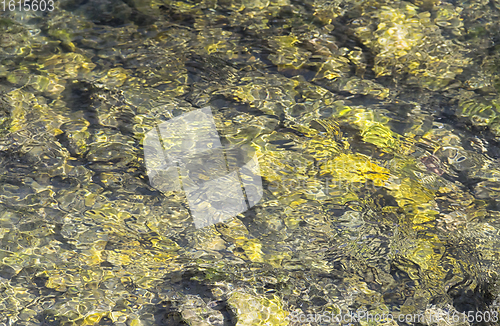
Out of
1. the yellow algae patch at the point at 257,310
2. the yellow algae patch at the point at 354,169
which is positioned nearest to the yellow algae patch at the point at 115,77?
the yellow algae patch at the point at 354,169

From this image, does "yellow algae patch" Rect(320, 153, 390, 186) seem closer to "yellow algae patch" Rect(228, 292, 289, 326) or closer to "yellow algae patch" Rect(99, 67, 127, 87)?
"yellow algae patch" Rect(228, 292, 289, 326)

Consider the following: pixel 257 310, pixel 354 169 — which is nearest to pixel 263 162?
pixel 354 169

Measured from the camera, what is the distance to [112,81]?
2.70 metres

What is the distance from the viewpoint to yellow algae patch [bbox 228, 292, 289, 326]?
200 cm

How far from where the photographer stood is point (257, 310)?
6.68ft

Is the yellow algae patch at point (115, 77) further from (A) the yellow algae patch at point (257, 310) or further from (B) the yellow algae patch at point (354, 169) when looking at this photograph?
(A) the yellow algae patch at point (257, 310)

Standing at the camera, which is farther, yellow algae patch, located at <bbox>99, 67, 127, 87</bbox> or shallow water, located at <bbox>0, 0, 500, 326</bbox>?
yellow algae patch, located at <bbox>99, 67, 127, 87</bbox>

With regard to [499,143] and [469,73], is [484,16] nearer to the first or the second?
[469,73]

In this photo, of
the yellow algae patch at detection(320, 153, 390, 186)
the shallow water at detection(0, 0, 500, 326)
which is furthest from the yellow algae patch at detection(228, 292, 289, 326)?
the yellow algae patch at detection(320, 153, 390, 186)

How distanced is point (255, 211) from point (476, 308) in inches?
49.2

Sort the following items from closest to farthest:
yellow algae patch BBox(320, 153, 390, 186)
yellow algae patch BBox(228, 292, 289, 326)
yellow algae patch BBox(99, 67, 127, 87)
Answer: yellow algae patch BBox(228, 292, 289, 326)
yellow algae patch BBox(320, 153, 390, 186)
yellow algae patch BBox(99, 67, 127, 87)

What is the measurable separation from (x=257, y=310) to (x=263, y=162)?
0.88 metres

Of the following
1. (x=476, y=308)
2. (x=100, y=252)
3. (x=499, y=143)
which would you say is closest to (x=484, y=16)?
(x=499, y=143)

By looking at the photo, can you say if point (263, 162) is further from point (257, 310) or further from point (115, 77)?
point (115, 77)
